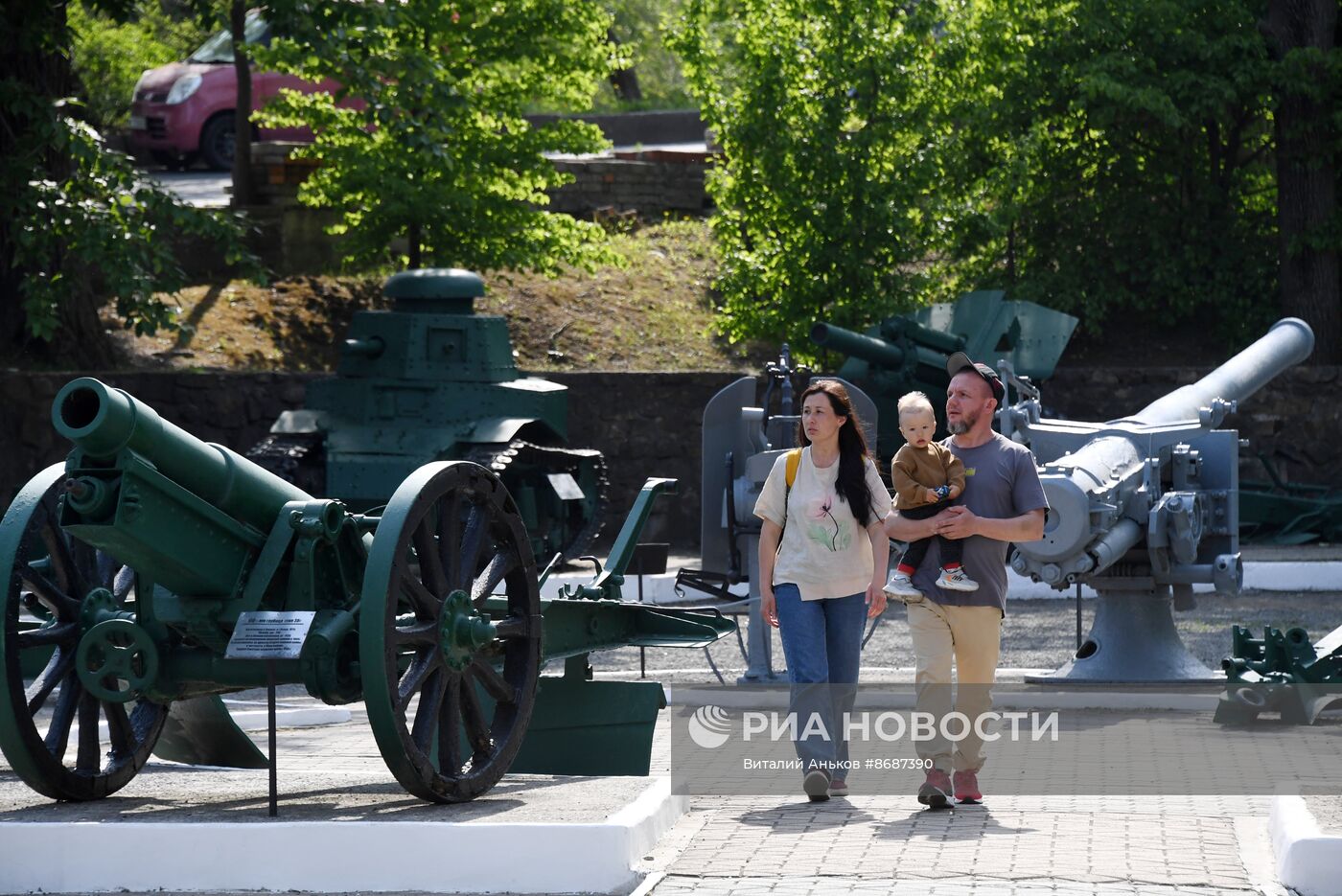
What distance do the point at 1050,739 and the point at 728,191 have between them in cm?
1149

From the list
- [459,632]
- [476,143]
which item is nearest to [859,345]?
[476,143]

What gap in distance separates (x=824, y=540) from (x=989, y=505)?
0.57m

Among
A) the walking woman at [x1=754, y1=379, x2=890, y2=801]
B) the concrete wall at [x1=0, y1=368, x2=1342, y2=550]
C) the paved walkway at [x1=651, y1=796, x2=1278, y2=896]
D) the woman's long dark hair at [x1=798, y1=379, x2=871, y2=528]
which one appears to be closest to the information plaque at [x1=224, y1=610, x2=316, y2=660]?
the paved walkway at [x1=651, y1=796, x2=1278, y2=896]

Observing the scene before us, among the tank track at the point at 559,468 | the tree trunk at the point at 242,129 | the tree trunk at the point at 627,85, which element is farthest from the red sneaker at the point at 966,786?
the tree trunk at the point at 627,85

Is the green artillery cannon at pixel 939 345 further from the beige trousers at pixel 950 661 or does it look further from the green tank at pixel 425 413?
the beige trousers at pixel 950 661

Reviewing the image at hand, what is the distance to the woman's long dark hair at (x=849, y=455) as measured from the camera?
7.05 meters

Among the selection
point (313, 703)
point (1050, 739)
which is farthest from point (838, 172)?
point (1050, 739)

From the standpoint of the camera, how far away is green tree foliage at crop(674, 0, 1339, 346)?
62.5 ft

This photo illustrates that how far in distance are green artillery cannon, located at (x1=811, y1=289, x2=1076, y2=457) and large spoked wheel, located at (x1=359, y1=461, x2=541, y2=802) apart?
28.6 feet

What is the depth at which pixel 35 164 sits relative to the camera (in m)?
16.6

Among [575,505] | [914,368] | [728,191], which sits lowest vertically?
[575,505]

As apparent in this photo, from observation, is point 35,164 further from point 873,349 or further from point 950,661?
point 950,661

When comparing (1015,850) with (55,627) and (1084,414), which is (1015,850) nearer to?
(55,627)

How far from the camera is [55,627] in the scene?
6766 millimetres
